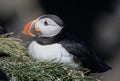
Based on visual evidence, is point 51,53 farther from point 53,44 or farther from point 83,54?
point 83,54

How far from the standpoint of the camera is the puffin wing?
13.7 ft

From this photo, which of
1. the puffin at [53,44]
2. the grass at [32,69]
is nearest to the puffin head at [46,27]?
the puffin at [53,44]

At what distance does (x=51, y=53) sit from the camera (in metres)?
4.06

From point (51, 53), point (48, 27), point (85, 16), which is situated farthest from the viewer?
point (85, 16)

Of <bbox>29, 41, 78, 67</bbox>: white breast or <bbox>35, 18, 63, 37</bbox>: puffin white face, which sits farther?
<bbox>35, 18, 63, 37</bbox>: puffin white face

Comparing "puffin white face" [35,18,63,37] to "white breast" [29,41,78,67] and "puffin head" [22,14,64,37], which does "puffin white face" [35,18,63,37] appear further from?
"white breast" [29,41,78,67]

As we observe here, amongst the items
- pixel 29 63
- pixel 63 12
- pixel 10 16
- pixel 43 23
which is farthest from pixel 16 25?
pixel 29 63

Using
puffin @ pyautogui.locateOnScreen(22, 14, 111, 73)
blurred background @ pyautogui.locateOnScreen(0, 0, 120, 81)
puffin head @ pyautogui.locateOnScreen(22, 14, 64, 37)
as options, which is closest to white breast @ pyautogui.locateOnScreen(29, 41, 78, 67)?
puffin @ pyautogui.locateOnScreen(22, 14, 111, 73)

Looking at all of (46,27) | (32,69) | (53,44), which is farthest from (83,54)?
(32,69)

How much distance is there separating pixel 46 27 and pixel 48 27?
0.8 inches

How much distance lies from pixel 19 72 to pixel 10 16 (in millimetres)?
3721

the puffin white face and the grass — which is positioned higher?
the puffin white face

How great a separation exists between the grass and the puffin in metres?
0.16

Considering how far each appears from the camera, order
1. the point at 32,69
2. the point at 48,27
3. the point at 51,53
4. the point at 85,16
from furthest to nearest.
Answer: the point at 85,16, the point at 48,27, the point at 51,53, the point at 32,69
